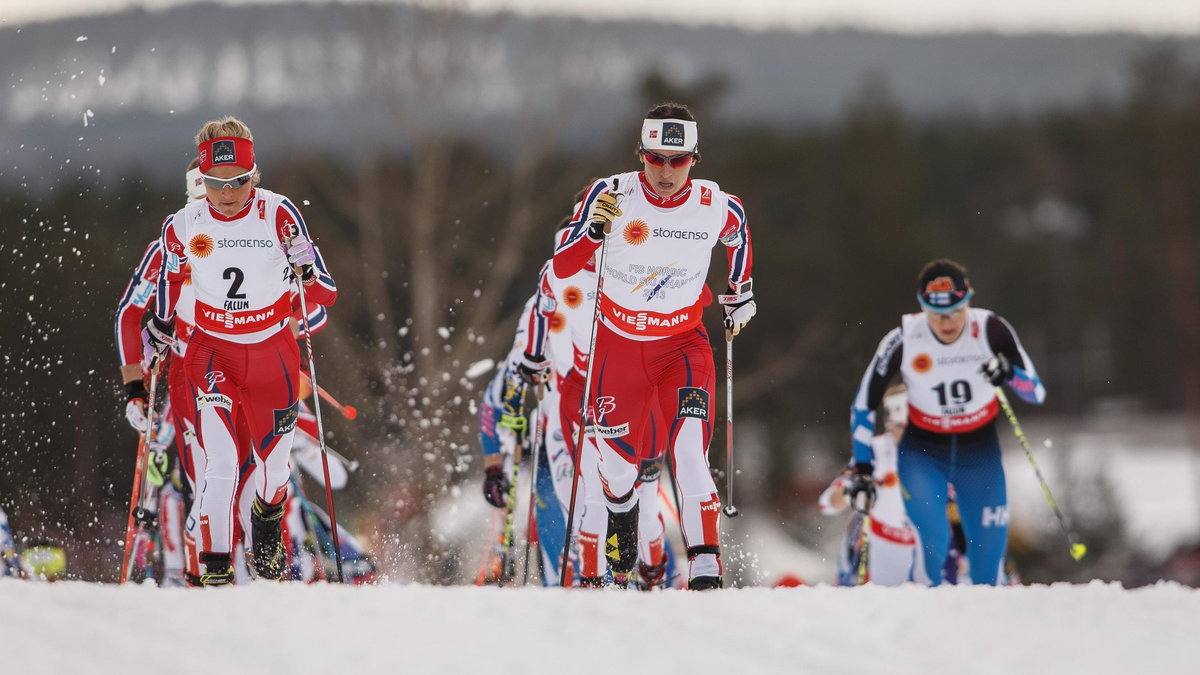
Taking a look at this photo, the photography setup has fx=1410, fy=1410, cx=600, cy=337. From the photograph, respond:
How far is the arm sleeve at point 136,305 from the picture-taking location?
704cm

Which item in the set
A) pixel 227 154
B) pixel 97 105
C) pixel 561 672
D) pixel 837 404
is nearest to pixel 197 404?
pixel 227 154

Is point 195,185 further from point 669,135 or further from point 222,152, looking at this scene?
point 669,135

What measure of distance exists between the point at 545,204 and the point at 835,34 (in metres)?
63.6

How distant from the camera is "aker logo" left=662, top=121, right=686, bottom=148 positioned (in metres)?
6.09

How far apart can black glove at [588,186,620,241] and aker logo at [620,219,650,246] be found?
5.6 inches

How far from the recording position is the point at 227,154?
6223 millimetres

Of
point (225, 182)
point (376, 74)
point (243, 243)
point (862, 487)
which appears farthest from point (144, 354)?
point (376, 74)

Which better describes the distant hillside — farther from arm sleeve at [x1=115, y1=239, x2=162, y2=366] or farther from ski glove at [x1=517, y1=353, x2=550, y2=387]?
ski glove at [x1=517, y1=353, x2=550, y2=387]

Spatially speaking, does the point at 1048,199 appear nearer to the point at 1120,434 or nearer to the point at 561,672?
the point at 1120,434

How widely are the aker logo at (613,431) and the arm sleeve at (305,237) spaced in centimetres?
139

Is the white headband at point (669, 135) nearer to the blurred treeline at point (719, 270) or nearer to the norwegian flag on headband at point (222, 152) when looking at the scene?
the norwegian flag on headband at point (222, 152)

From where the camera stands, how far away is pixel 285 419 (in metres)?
6.57

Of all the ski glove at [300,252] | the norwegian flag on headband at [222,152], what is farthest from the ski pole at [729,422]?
the norwegian flag on headband at [222,152]

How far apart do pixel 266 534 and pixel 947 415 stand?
4.04 m
